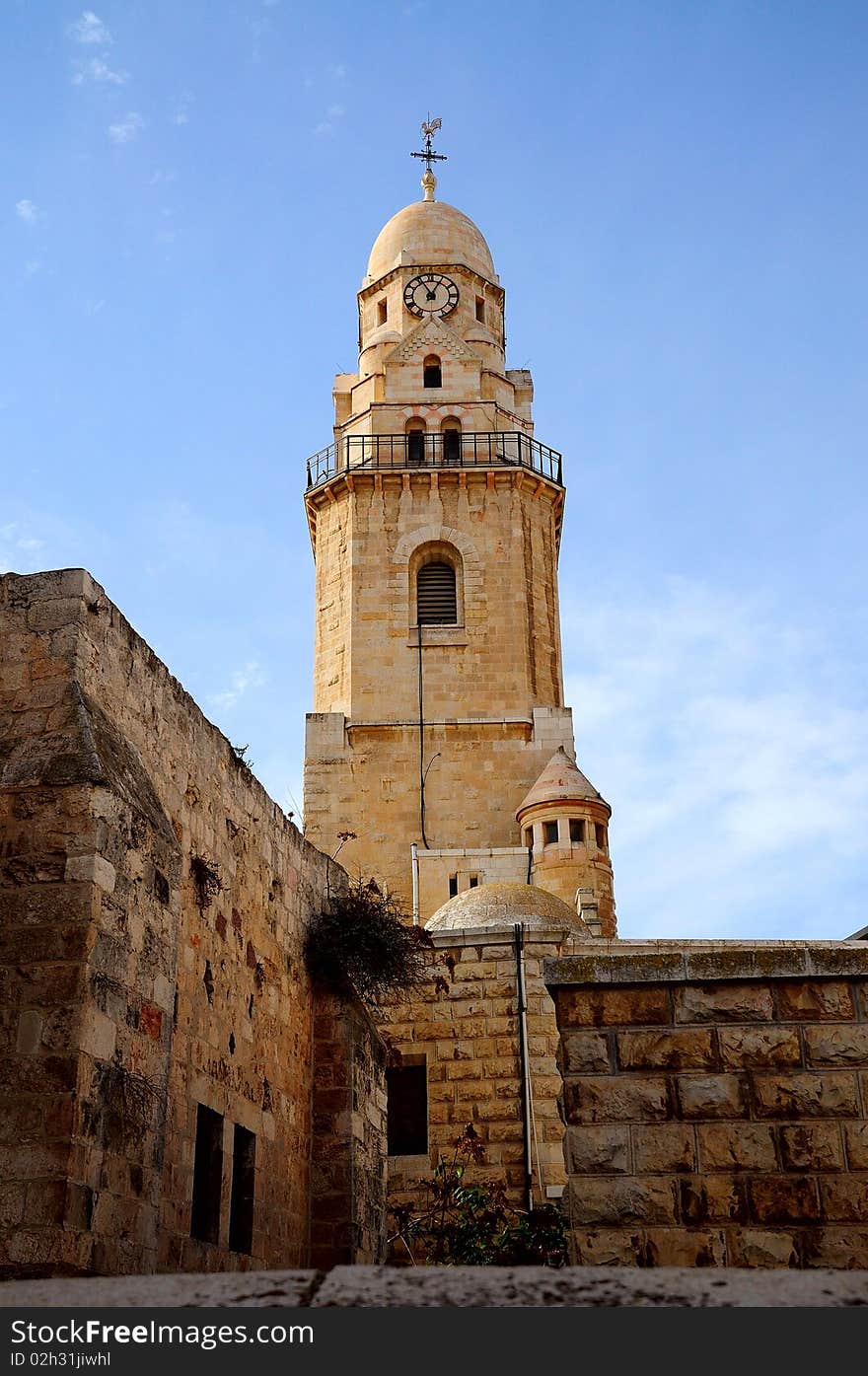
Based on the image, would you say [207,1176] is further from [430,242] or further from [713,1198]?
[430,242]

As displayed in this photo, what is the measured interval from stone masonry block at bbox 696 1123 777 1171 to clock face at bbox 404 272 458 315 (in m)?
26.6

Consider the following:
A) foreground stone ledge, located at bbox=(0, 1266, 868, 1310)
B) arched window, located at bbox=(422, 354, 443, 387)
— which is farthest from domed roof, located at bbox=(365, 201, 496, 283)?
foreground stone ledge, located at bbox=(0, 1266, 868, 1310)

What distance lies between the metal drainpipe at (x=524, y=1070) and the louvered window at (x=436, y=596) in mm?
14014

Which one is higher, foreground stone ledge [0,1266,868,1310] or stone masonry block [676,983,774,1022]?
stone masonry block [676,983,774,1022]

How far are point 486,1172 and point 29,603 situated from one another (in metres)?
7.12

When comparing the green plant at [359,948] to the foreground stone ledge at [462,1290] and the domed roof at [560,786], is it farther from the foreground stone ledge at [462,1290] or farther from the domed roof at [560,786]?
the domed roof at [560,786]

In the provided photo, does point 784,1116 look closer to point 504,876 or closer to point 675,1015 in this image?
point 675,1015

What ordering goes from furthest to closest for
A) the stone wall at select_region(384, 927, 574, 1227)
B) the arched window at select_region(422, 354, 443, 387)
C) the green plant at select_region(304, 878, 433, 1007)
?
the arched window at select_region(422, 354, 443, 387)
the stone wall at select_region(384, 927, 574, 1227)
the green plant at select_region(304, 878, 433, 1007)

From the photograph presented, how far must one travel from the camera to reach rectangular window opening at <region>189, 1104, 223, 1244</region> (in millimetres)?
7676

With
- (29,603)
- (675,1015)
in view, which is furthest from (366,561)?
(675,1015)

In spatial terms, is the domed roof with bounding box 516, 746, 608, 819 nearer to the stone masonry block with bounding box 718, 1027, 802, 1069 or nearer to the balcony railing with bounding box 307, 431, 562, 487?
the balcony railing with bounding box 307, 431, 562, 487

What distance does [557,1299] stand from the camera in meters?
2.58

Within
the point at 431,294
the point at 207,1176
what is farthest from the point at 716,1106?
the point at 431,294

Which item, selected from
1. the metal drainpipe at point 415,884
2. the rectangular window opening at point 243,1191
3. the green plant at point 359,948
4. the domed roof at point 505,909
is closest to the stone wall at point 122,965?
the rectangular window opening at point 243,1191
